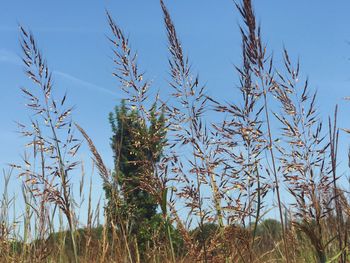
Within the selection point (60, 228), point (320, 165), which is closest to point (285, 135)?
point (320, 165)

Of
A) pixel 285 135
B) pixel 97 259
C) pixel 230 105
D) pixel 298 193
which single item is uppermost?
pixel 230 105

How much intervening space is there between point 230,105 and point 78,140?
1029 millimetres

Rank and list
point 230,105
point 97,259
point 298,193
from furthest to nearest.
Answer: point 97,259
point 230,105
point 298,193

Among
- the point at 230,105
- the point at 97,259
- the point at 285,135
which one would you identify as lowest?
the point at 97,259

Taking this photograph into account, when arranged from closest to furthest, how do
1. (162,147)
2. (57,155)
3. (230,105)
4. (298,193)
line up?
(298,193) < (230,105) < (57,155) < (162,147)

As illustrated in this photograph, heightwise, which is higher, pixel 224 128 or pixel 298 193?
pixel 224 128

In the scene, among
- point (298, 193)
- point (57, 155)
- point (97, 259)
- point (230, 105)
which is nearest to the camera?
point (298, 193)

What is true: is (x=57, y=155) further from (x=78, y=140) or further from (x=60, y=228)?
(x=60, y=228)

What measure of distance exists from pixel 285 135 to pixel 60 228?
93.7 inches

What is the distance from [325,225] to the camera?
5723 mm

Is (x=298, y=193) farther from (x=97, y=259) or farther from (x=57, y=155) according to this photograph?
(x=97, y=259)

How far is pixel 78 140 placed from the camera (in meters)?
3.04

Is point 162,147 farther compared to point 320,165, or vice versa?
point 162,147

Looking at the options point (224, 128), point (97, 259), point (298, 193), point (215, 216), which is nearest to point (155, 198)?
point (215, 216)
